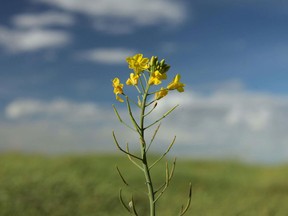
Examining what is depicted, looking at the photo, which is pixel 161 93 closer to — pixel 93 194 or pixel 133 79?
pixel 133 79

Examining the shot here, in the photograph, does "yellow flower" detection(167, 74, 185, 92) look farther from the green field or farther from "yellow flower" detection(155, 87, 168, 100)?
the green field

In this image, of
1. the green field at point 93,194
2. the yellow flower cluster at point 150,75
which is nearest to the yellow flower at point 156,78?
the yellow flower cluster at point 150,75

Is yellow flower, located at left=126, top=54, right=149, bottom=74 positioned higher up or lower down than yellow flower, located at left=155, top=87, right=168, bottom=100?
higher up

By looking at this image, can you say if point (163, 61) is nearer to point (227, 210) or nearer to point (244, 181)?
point (227, 210)

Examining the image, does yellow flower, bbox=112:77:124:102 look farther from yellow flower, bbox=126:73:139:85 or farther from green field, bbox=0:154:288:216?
green field, bbox=0:154:288:216

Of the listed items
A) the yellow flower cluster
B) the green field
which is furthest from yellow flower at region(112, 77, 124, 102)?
the green field

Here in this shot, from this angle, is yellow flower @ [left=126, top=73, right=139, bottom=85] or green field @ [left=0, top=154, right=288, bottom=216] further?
green field @ [left=0, top=154, right=288, bottom=216]

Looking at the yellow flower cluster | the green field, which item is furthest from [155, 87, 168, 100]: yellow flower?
the green field

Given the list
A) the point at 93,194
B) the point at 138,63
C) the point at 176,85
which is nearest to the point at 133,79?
the point at 138,63
